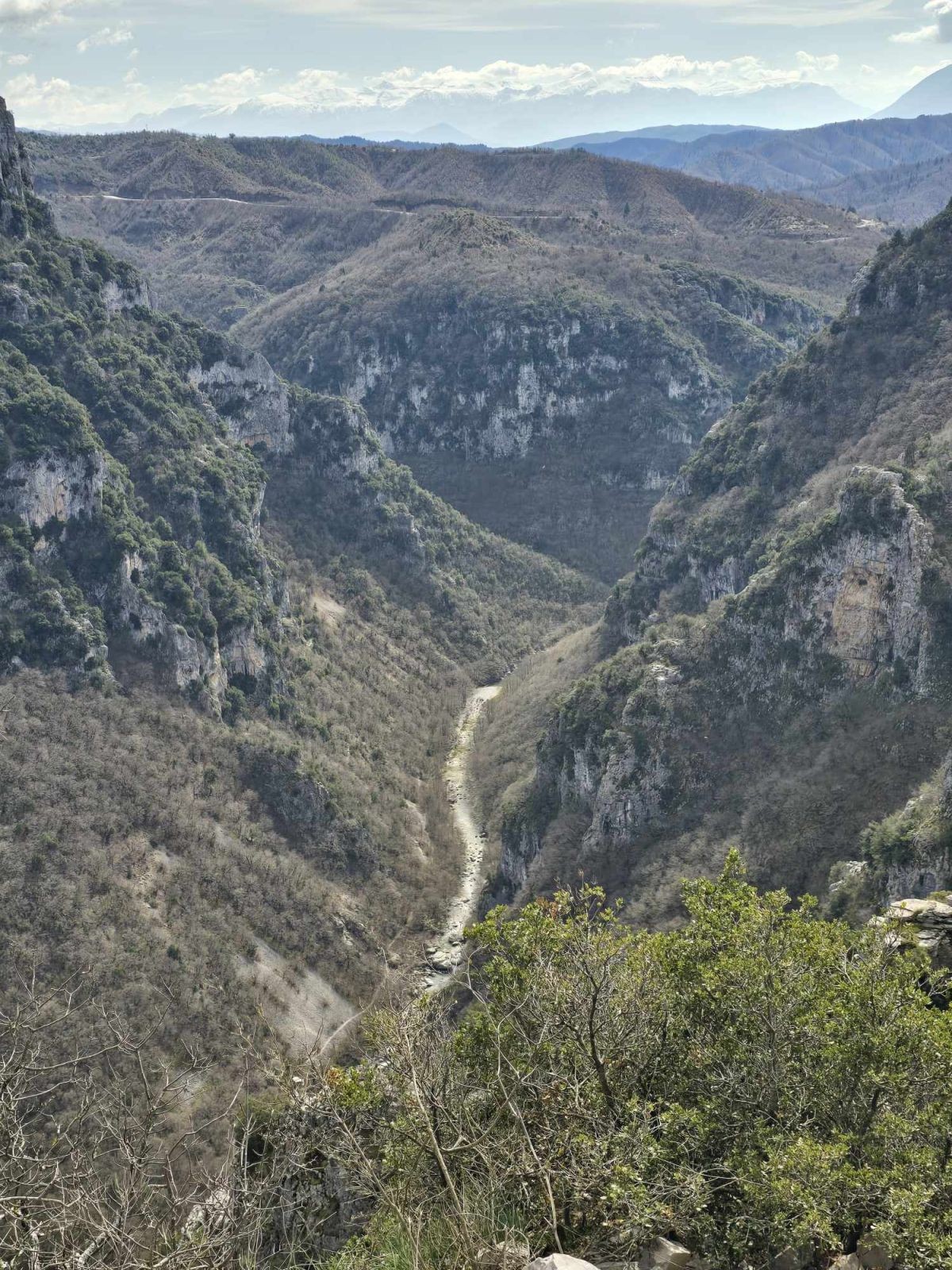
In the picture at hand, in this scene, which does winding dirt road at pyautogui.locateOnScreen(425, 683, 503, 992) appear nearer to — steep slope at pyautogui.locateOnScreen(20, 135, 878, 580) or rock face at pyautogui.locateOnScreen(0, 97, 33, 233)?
steep slope at pyautogui.locateOnScreen(20, 135, 878, 580)

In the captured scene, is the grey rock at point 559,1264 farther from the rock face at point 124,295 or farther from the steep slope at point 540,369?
the steep slope at point 540,369

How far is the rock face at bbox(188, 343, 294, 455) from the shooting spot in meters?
120

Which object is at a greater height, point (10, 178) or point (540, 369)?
point (10, 178)

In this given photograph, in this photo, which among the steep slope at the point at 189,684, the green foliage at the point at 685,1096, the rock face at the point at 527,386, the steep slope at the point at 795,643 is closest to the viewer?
the green foliage at the point at 685,1096

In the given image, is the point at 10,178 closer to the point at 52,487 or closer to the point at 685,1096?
the point at 52,487

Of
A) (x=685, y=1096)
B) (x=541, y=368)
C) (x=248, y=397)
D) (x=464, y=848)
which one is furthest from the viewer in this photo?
(x=541, y=368)

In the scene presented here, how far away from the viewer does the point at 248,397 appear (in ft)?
406

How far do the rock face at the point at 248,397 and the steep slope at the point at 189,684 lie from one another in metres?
0.38

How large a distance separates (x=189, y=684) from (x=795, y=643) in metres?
47.9

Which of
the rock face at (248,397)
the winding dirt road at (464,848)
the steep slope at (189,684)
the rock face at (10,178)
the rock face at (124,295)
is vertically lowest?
the winding dirt road at (464,848)

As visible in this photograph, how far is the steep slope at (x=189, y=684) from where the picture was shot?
6619cm

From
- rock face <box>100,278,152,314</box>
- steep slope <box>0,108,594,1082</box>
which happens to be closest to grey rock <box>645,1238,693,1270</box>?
steep slope <box>0,108,594,1082</box>

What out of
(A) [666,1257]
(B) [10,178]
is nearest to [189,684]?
(B) [10,178]

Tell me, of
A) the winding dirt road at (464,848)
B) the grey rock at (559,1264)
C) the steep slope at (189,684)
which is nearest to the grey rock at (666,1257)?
the grey rock at (559,1264)
